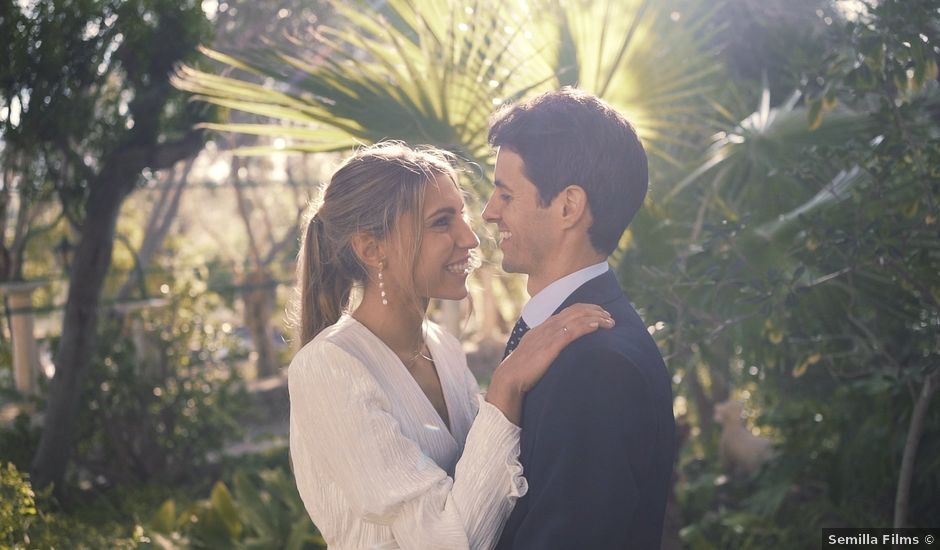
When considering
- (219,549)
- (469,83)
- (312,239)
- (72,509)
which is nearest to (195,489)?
(72,509)

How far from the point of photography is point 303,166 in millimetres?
19031

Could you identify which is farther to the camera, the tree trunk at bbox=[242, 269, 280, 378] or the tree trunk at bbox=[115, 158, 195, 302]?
the tree trunk at bbox=[242, 269, 280, 378]

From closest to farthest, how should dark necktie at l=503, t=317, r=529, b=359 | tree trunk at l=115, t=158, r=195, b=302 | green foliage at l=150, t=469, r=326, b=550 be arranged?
dark necktie at l=503, t=317, r=529, b=359
green foliage at l=150, t=469, r=326, b=550
tree trunk at l=115, t=158, r=195, b=302

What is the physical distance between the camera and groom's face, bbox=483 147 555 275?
218 cm

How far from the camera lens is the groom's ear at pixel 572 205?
6.96ft

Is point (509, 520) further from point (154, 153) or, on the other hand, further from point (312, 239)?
point (154, 153)

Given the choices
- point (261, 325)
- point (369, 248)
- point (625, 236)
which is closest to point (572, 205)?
point (369, 248)

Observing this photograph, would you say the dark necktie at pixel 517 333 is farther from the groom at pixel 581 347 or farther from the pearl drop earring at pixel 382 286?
the pearl drop earring at pixel 382 286

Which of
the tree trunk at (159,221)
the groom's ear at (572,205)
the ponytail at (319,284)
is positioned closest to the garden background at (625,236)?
the ponytail at (319,284)

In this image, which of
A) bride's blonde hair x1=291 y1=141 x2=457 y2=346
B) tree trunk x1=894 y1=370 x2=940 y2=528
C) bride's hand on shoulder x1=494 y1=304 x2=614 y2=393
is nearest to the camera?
bride's hand on shoulder x1=494 y1=304 x2=614 y2=393

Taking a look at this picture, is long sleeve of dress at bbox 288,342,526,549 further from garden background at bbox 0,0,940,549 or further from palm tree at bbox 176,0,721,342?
palm tree at bbox 176,0,721,342

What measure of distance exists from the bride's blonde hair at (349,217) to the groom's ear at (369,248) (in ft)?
0.05

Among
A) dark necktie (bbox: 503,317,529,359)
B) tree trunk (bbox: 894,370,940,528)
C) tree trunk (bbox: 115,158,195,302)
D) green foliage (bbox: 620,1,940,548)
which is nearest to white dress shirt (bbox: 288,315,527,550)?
dark necktie (bbox: 503,317,529,359)

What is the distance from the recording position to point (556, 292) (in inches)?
86.6
